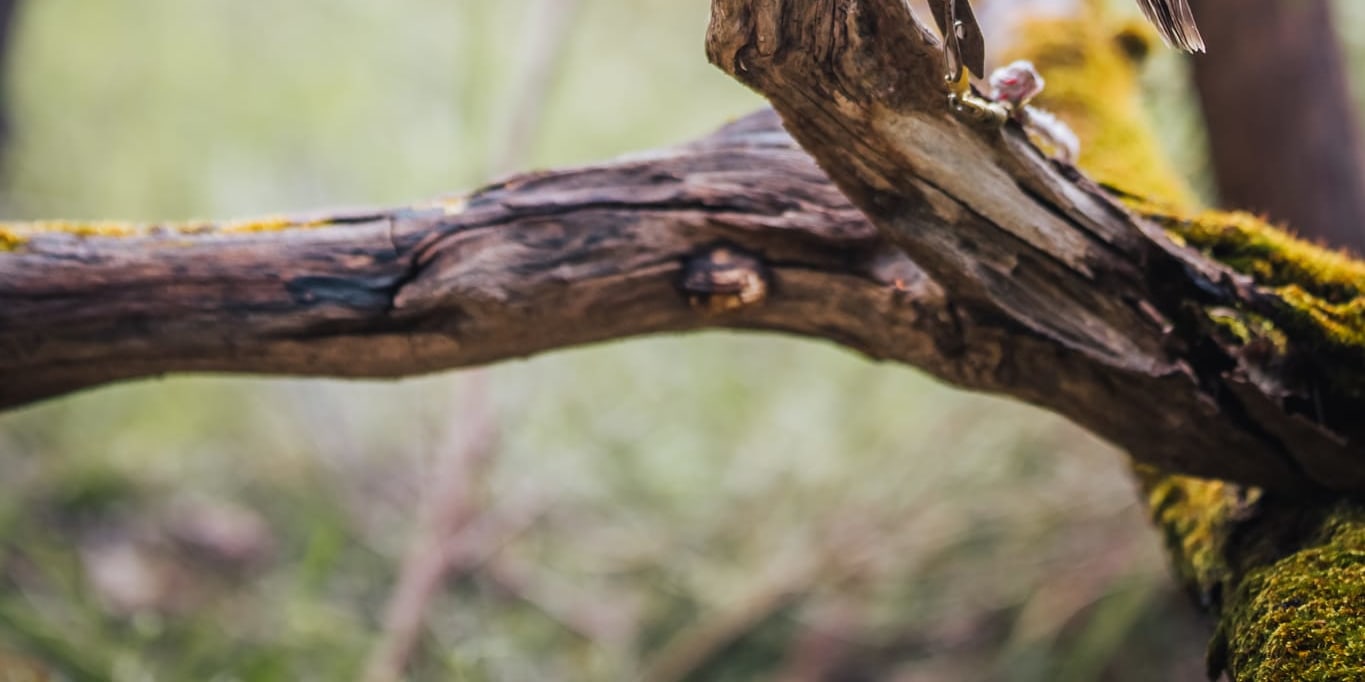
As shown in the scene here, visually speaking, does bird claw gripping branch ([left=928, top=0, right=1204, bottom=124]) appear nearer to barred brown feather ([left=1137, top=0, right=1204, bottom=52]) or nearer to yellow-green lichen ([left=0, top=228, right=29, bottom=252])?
barred brown feather ([left=1137, top=0, right=1204, bottom=52])

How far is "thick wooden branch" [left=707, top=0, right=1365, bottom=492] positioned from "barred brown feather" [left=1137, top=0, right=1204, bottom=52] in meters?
0.14

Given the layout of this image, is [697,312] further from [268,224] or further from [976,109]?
[268,224]

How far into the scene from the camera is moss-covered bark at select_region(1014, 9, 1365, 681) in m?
0.73

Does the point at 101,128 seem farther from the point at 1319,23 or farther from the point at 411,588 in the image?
the point at 1319,23

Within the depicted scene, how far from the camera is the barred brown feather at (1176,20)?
665 millimetres

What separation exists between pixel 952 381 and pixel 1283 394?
11.5 inches

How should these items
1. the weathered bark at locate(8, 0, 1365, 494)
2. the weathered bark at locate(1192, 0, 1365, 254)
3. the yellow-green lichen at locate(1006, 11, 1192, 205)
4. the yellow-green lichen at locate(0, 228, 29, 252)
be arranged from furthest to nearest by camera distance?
the weathered bark at locate(1192, 0, 1365, 254) → the yellow-green lichen at locate(1006, 11, 1192, 205) → the yellow-green lichen at locate(0, 228, 29, 252) → the weathered bark at locate(8, 0, 1365, 494)

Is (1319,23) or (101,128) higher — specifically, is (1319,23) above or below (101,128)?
below

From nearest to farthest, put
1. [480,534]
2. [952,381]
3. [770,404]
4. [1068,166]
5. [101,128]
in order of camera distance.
A: [1068,166], [952,381], [480,534], [770,404], [101,128]

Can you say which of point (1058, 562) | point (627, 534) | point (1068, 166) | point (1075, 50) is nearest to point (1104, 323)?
point (1068, 166)

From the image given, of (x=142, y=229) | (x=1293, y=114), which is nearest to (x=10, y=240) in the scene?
(x=142, y=229)

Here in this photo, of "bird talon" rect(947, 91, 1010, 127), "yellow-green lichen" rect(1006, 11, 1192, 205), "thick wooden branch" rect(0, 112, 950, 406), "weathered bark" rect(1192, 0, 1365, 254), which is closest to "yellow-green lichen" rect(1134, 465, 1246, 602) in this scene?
"thick wooden branch" rect(0, 112, 950, 406)

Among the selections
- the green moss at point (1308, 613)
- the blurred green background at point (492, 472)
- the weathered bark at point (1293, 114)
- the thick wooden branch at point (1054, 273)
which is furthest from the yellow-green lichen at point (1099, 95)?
the blurred green background at point (492, 472)

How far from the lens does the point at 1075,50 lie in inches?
75.8
